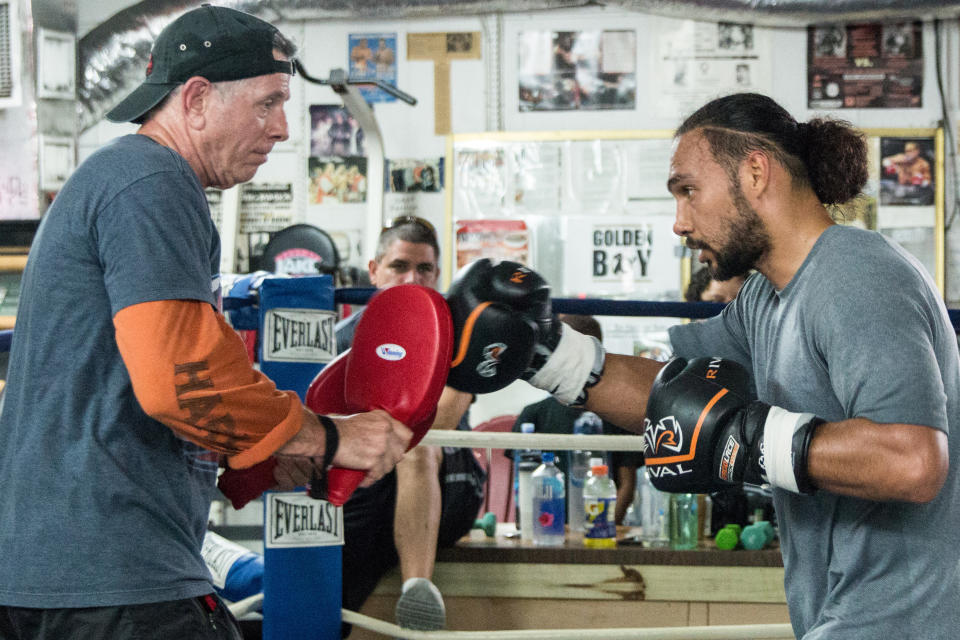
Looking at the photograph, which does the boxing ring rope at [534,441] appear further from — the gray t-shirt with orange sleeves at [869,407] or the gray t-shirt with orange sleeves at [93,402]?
the gray t-shirt with orange sleeves at [93,402]

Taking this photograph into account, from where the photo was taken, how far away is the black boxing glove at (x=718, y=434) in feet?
3.81

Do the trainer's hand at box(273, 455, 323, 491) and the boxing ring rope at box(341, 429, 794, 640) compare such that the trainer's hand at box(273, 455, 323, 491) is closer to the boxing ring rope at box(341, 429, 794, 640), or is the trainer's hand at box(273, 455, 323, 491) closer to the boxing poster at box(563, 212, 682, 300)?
the boxing ring rope at box(341, 429, 794, 640)

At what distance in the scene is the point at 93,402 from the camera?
1.09 m

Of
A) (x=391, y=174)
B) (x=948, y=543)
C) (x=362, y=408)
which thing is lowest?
(x=948, y=543)

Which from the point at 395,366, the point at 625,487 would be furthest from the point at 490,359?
the point at 625,487

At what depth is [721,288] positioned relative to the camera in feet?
10.6

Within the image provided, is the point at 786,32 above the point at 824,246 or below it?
above

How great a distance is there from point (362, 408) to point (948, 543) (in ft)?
2.52

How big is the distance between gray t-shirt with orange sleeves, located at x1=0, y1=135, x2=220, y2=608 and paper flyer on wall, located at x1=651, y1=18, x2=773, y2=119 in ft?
11.5

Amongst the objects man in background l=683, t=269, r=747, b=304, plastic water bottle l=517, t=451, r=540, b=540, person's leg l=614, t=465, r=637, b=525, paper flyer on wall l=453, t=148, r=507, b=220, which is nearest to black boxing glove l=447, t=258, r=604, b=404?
plastic water bottle l=517, t=451, r=540, b=540

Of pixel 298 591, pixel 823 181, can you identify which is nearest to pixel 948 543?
pixel 823 181

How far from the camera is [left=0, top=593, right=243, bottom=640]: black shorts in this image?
106 cm

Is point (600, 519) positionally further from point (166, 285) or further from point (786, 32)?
point (786, 32)

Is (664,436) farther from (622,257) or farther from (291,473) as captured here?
(622,257)
